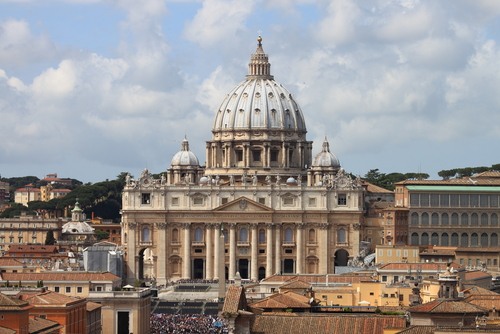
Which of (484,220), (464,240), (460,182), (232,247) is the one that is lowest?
(232,247)

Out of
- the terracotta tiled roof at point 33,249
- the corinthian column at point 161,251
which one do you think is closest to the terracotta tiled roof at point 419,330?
the terracotta tiled roof at point 33,249

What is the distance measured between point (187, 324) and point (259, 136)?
295 ft

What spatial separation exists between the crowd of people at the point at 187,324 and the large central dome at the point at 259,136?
76.7 meters

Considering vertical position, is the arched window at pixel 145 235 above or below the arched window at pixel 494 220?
below

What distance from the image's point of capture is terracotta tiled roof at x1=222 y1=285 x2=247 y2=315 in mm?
56044

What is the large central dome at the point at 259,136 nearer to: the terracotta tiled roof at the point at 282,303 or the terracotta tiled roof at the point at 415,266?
the terracotta tiled roof at the point at 415,266

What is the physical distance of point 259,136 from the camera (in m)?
196

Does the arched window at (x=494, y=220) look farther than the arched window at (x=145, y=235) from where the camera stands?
No

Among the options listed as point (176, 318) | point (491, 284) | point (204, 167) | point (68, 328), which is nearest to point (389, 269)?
point (491, 284)

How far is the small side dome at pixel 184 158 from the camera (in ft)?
625

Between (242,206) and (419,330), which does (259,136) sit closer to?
(242,206)

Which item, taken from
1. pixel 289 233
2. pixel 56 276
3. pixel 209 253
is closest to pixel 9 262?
pixel 56 276

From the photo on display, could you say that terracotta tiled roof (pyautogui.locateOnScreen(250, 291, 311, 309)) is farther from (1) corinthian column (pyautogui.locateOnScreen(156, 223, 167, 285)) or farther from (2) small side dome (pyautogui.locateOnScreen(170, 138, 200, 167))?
(2) small side dome (pyautogui.locateOnScreen(170, 138, 200, 167))

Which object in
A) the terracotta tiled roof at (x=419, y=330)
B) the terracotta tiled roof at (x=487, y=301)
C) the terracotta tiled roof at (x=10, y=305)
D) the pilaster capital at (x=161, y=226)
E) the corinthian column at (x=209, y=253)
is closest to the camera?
the terracotta tiled roof at (x=419, y=330)
